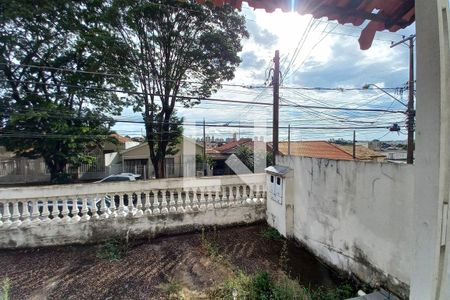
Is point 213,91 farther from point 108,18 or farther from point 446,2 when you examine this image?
point 446,2

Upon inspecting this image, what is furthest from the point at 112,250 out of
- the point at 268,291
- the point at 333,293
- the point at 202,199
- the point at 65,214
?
the point at 333,293

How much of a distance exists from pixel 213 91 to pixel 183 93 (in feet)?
5.00

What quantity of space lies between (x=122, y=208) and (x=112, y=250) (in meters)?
0.70

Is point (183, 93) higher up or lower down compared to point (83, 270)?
higher up

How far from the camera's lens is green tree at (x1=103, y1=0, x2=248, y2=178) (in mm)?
8445

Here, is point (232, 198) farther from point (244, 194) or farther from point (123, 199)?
point (123, 199)

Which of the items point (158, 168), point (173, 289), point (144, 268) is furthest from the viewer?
point (158, 168)

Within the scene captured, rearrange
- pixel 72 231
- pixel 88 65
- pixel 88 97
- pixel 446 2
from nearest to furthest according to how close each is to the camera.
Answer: pixel 446 2, pixel 72 231, pixel 88 65, pixel 88 97

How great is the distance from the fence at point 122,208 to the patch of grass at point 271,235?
49 cm

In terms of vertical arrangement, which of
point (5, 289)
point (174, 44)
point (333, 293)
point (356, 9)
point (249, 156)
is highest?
point (174, 44)

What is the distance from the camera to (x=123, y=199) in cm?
407

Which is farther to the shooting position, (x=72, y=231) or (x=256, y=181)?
(x=256, y=181)

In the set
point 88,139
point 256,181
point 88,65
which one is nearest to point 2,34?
point 88,65

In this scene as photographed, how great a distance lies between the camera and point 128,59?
911 centimetres
